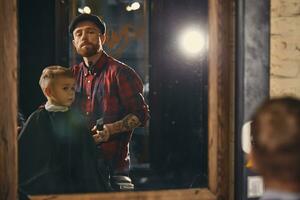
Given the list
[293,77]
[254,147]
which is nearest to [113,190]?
[293,77]

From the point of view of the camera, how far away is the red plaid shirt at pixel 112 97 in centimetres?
425

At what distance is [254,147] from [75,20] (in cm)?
248

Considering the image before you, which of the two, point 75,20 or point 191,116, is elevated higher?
point 75,20

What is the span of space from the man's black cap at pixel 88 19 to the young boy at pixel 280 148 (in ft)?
7.92


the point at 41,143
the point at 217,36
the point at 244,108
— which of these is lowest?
the point at 41,143

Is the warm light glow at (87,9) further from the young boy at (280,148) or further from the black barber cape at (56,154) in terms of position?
the young boy at (280,148)

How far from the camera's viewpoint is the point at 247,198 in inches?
173

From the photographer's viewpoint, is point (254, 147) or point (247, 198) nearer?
point (254, 147)

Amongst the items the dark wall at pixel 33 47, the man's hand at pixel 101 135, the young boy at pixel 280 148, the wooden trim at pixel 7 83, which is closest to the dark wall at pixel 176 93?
the man's hand at pixel 101 135

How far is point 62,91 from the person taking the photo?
4.23m

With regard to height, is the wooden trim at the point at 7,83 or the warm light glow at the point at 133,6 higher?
the warm light glow at the point at 133,6

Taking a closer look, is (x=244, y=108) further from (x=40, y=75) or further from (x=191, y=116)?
(x=40, y=75)

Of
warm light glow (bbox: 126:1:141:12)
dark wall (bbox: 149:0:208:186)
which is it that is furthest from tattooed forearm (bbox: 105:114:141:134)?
warm light glow (bbox: 126:1:141:12)

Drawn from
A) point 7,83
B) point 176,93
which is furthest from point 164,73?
point 7,83
